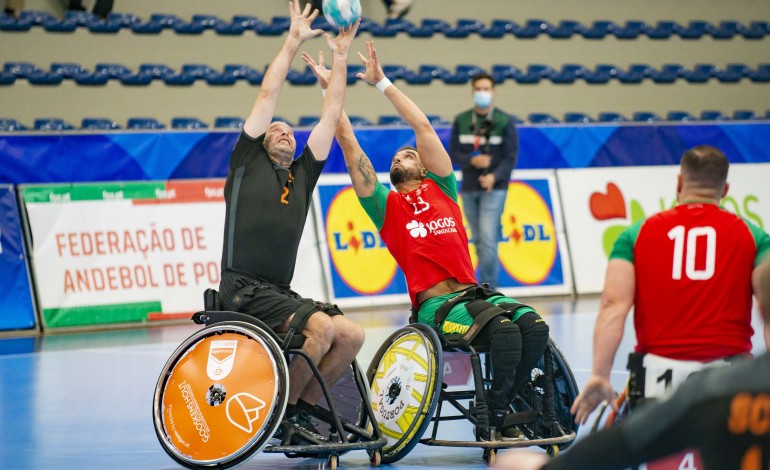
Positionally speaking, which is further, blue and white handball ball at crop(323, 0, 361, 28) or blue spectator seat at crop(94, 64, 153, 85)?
blue spectator seat at crop(94, 64, 153, 85)

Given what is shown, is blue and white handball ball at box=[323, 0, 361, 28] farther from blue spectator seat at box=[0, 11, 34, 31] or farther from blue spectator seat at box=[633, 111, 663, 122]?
blue spectator seat at box=[633, 111, 663, 122]

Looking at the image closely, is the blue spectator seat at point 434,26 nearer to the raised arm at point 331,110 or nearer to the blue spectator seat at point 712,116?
the blue spectator seat at point 712,116

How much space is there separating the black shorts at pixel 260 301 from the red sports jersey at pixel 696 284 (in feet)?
6.70

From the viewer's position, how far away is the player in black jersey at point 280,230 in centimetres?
554

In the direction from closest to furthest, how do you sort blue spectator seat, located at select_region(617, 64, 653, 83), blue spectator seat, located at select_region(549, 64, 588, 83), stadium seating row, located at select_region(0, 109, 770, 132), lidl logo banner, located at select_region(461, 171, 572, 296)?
lidl logo banner, located at select_region(461, 171, 572, 296)
stadium seating row, located at select_region(0, 109, 770, 132)
blue spectator seat, located at select_region(549, 64, 588, 83)
blue spectator seat, located at select_region(617, 64, 653, 83)

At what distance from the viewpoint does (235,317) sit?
5434 mm

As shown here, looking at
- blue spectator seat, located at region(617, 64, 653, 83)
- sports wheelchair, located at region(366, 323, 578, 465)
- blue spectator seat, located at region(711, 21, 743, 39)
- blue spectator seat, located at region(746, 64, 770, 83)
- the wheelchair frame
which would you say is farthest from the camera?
blue spectator seat, located at region(711, 21, 743, 39)

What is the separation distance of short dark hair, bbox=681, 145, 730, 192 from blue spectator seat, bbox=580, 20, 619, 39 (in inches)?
650

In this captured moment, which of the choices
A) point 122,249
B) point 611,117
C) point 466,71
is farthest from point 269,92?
point 611,117

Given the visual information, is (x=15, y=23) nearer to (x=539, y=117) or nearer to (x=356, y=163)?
(x=539, y=117)

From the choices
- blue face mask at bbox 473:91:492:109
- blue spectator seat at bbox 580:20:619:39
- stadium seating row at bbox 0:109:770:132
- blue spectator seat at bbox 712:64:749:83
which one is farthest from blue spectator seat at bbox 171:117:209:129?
blue spectator seat at bbox 712:64:749:83

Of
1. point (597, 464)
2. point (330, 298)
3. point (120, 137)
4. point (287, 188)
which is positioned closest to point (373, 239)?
point (330, 298)

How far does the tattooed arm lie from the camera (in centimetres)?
613

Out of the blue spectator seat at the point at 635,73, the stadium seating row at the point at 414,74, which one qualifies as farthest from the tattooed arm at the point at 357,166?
the blue spectator seat at the point at 635,73
